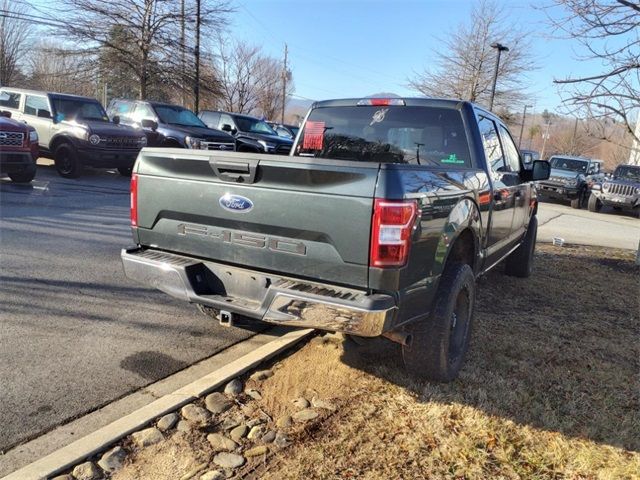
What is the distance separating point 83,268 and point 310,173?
3655mm

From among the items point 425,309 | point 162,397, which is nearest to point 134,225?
point 162,397

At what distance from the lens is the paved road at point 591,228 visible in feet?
36.8

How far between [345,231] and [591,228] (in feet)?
43.0

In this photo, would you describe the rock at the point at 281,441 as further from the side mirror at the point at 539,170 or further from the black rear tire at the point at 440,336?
the side mirror at the point at 539,170

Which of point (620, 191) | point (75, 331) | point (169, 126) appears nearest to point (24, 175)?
point (169, 126)

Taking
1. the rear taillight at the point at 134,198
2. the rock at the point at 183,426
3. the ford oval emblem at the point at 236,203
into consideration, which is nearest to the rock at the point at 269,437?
the rock at the point at 183,426

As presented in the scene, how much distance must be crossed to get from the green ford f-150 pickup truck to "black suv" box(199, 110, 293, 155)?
1231cm

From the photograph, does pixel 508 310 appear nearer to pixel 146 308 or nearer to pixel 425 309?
pixel 425 309

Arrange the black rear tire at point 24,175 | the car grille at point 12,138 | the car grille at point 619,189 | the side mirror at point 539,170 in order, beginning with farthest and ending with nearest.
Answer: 1. the car grille at point 619,189
2. the black rear tire at point 24,175
3. the car grille at point 12,138
4. the side mirror at point 539,170

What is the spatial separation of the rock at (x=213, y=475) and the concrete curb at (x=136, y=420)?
548 millimetres

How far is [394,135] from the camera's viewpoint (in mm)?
4301

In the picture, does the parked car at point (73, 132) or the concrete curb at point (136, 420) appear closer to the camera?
the concrete curb at point (136, 420)

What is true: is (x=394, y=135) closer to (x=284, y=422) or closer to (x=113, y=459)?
(x=284, y=422)

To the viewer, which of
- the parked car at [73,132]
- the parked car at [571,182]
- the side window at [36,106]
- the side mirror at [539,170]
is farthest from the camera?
the parked car at [571,182]
